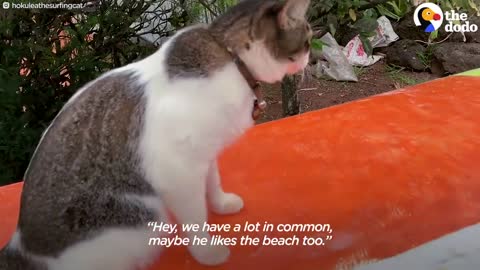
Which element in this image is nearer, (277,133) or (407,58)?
(277,133)

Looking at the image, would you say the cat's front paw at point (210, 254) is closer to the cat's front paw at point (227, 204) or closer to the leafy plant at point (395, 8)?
the cat's front paw at point (227, 204)

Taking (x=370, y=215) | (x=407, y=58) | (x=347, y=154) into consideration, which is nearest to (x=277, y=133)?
(x=347, y=154)

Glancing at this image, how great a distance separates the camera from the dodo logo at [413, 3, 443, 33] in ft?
4.08

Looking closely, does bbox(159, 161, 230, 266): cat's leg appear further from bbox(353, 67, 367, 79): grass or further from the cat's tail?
bbox(353, 67, 367, 79): grass

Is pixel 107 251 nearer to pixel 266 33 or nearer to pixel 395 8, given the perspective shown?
pixel 266 33

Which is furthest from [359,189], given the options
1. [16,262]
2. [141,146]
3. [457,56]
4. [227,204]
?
[457,56]

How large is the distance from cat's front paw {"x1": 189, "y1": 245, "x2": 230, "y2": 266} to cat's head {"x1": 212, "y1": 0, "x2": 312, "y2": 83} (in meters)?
0.22

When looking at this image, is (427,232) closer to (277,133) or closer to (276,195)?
(276,195)

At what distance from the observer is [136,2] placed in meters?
1.32

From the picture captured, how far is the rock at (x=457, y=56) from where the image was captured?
1803 millimetres

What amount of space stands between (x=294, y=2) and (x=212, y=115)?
6.5 inches

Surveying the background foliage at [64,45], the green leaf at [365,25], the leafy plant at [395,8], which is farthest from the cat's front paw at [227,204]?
the leafy plant at [395,8]

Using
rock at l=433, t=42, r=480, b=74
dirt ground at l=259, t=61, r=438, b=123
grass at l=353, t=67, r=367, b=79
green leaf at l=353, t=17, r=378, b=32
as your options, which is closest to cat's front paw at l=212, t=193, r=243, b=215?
green leaf at l=353, t=17, r=378, b=32

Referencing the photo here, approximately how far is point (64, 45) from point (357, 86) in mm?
939
